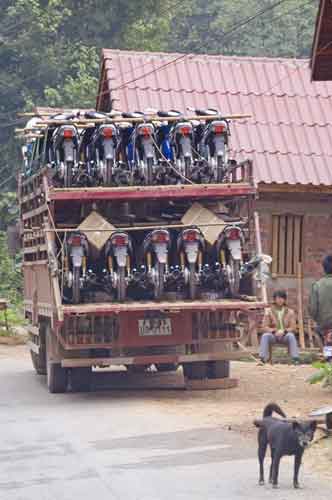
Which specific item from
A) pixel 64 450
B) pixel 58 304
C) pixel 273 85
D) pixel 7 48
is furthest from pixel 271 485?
pixel 7 48

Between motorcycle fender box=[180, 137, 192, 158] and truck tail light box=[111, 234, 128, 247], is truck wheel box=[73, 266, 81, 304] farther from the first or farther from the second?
motorcycle fender box=[180, 137, 192, 158]

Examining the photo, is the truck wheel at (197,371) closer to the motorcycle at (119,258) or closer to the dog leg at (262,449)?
the motorcycle at (119,258)

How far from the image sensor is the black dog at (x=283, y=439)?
8.77 metres

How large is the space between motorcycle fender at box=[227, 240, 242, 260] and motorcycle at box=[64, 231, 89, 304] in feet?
5.72

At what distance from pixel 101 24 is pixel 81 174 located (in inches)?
991

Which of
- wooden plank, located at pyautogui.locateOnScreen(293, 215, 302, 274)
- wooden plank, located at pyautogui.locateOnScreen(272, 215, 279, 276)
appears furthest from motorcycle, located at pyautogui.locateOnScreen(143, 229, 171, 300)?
wooden plank, located at pyautogui.locateOnScreen(293, 215, 302, 274)

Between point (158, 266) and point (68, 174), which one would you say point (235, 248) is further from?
point (68, 174)

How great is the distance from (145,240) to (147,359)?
1.45 metres

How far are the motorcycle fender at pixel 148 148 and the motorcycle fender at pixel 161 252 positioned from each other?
3.77 feet

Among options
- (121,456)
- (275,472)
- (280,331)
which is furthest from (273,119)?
(275,472)

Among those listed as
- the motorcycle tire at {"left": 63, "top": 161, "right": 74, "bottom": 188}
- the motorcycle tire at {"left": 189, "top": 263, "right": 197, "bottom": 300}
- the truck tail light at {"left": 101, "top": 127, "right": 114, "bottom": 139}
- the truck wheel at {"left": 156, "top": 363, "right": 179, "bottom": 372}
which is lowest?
the truck wheel at {"left": 156, "top": 363, "right": 179, "bottom": 372}

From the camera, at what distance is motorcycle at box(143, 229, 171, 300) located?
48.6ft

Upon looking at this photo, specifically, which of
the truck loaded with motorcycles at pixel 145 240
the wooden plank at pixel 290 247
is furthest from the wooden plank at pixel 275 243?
the truck loaded with motorcycles at pixel 145 240

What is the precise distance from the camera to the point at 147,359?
1511 cm
